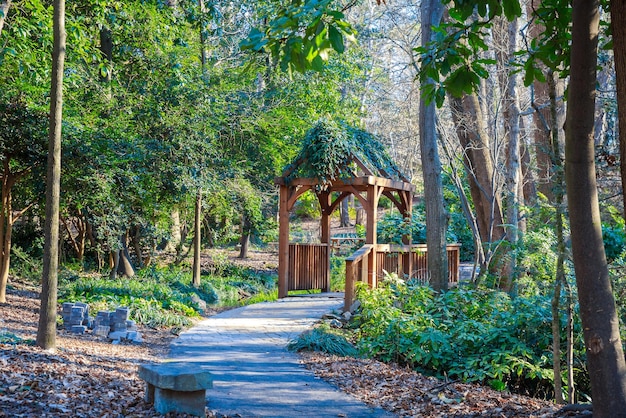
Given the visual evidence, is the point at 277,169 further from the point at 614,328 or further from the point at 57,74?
the point at 614,328

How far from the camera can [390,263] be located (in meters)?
14.2

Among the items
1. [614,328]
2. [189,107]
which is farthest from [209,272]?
[614,328]

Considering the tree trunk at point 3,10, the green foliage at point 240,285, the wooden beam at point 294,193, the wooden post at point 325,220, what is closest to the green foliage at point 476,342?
the wooden beam at point 294,193

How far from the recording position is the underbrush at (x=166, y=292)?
1147 cm

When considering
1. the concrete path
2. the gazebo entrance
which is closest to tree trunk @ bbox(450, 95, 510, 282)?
the gazebo entrance

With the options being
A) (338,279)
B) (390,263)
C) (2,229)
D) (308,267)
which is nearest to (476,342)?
(390,263)

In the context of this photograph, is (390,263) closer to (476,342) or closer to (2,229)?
(476,342)

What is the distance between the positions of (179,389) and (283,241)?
32.1ft

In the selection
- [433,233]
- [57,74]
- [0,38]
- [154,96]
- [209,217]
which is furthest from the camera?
[209,217]

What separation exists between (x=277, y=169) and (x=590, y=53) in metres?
16.5

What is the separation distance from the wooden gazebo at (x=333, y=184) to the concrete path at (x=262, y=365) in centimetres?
168

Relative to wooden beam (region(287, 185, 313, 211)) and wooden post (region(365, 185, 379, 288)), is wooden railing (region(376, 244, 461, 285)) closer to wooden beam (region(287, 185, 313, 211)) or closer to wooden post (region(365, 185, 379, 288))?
wooden post (region(365, 185, 379, 288))

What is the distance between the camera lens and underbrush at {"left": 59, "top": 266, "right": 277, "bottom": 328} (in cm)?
1147

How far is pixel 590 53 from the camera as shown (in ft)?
11.9
